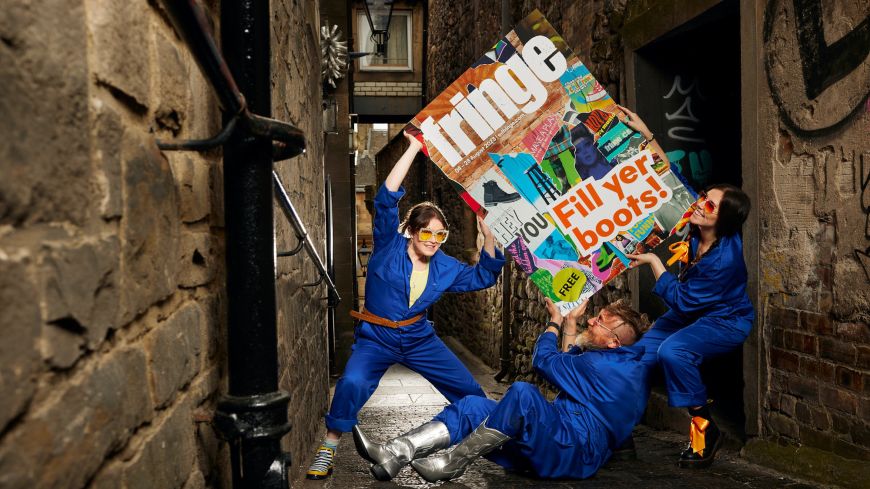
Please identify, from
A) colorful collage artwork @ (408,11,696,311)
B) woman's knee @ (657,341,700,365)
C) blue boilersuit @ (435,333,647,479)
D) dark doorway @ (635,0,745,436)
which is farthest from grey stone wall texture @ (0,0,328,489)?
dark doorway @ (635,0,745,436)

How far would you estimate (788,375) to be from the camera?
3750 mm

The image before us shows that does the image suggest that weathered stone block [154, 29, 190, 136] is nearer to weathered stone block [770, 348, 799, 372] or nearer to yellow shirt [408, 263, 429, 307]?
yellow shirt [408, 263, 429, 307]

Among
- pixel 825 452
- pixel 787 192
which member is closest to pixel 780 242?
pixel 787 192

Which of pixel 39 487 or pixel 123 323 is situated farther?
pixel 123 323

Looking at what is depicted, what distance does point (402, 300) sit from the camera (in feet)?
13.0

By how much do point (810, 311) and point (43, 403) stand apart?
137 inches

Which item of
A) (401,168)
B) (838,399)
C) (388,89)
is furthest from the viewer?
(388,89)

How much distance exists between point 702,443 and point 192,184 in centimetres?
304

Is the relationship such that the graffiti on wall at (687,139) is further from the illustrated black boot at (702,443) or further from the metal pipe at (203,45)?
the metal pipe at (203,45)

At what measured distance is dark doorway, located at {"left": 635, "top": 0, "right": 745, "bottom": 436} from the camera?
5273 millimetres

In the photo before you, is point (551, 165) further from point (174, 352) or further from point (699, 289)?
point (174, 352)

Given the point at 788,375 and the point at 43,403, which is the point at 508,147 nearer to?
the point at 788,375

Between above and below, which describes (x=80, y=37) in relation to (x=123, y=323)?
above

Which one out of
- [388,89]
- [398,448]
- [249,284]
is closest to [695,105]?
[398,448]
